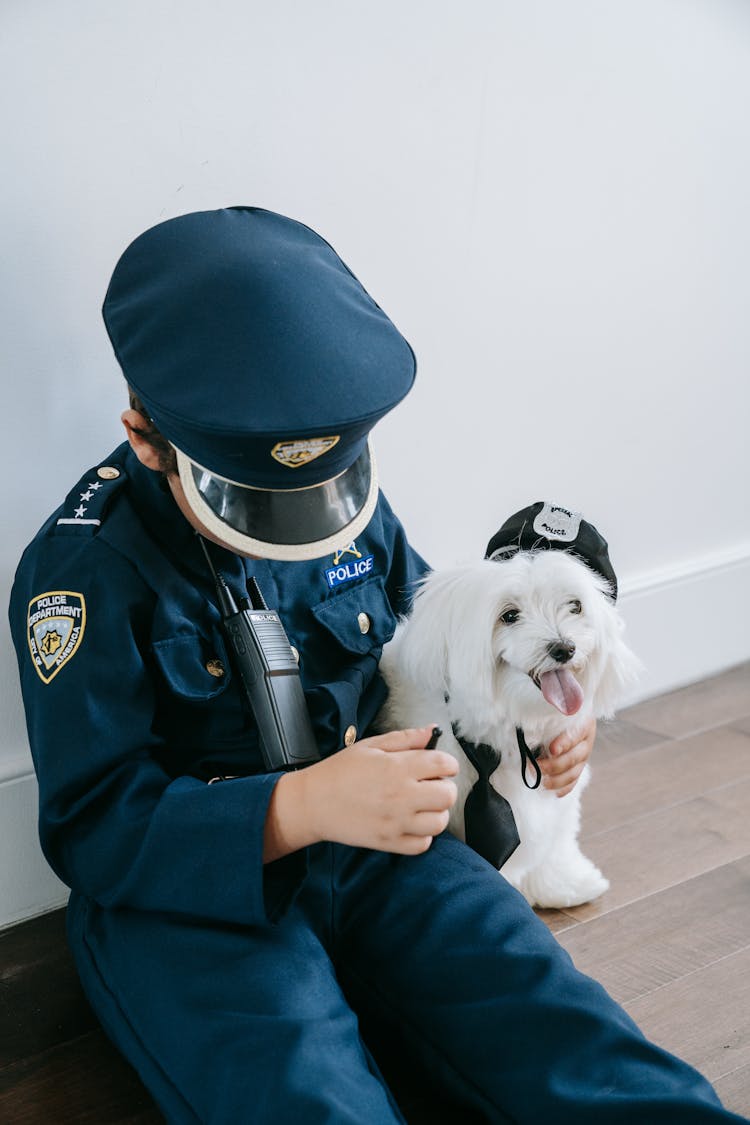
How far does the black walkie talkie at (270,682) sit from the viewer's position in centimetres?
102

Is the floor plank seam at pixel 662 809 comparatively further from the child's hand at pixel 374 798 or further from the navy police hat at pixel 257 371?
the navy police hat at pixel 257 371

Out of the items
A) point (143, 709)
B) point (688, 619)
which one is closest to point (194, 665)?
point (143, 709)

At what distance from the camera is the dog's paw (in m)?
1.32

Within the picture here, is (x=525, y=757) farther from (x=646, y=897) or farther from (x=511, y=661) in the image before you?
(x=646, y=897)

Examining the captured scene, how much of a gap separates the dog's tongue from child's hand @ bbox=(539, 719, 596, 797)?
0.33 ft

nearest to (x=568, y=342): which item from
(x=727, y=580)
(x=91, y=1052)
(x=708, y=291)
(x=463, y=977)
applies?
(x=708, y=291)

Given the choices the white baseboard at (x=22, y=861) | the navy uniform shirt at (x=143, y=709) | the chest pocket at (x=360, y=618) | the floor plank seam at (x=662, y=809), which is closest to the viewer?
the navy uniform shirt at (x=143, y=709)

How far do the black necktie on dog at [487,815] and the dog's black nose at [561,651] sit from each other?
0.47 ft

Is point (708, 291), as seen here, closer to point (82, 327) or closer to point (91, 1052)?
point (82, 327)

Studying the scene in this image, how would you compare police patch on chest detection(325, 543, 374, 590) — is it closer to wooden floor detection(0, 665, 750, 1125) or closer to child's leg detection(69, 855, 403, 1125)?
child's leg detection(69, 855, 403, 1125)

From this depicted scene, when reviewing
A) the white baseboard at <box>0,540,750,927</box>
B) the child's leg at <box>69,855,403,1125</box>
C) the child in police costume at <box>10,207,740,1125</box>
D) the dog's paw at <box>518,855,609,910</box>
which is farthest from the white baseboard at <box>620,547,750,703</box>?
the child's leg at <box>69,855,403,1125</box>

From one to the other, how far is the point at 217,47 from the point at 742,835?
121 centimetres

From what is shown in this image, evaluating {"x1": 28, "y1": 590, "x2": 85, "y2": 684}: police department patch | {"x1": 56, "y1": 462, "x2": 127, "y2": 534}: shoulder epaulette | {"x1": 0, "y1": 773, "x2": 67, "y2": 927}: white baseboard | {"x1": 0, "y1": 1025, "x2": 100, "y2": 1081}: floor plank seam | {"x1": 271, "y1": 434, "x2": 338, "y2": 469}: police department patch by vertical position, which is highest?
{"x1": 271, "y1": 434, "x2": 338, "y2": 469}: police department patch

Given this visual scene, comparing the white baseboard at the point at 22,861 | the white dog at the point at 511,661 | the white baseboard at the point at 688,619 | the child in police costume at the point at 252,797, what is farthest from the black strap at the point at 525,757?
the white baseboard at the point at 688,619
